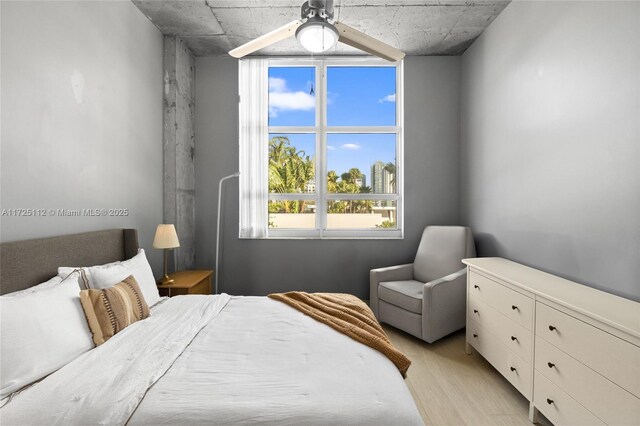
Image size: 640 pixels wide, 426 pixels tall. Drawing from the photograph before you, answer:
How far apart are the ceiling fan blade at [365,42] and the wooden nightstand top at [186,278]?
7.55ft

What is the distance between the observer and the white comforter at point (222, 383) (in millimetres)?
1058

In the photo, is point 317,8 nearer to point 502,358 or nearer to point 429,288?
point 429,288

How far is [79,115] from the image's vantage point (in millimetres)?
2080

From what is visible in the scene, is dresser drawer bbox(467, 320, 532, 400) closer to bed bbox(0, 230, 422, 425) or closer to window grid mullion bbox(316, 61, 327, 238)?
bed bbox(0, 230, 422, 425)

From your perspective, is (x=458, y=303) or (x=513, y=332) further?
(x=458, y=303)

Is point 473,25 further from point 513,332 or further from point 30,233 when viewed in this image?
point 30,233

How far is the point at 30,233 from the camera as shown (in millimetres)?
1741

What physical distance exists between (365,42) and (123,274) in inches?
86.1

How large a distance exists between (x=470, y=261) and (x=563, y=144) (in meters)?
1.07

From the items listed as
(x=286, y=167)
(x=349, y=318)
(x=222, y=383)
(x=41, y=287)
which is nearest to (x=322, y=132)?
(x=286, y=167)

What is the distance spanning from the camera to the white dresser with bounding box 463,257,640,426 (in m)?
1.27

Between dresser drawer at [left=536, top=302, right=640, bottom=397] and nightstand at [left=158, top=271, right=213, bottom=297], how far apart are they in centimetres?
256

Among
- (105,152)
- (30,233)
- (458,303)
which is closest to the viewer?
(30,233)

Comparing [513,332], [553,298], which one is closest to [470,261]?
[513,332]
